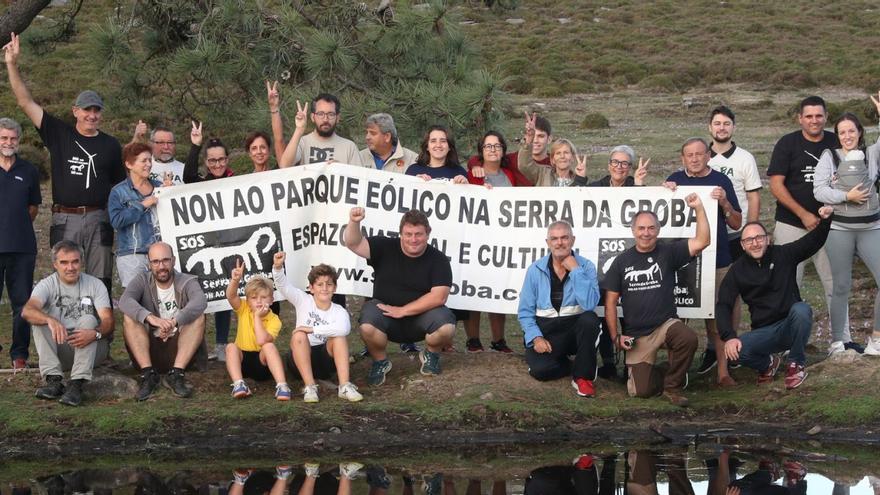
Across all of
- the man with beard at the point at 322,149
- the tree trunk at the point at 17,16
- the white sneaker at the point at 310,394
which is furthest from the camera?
the tree trunk at the point at 17,16

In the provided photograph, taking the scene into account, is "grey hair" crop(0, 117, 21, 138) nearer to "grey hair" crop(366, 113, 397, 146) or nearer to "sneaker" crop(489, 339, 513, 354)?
"grey hair" crop(366, 113, 397, 146)

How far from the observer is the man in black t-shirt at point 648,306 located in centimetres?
1198

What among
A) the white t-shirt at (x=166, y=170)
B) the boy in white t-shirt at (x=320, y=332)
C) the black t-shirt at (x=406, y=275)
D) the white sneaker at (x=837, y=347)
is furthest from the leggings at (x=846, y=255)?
the white t-shirt at (x=166, y=170)

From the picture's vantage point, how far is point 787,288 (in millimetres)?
12070

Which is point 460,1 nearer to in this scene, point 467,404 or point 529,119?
point 529,119

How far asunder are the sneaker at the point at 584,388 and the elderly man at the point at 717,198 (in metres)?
1.25

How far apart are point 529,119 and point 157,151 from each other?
343 centimetres

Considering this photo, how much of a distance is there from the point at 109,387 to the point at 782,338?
5626 millimetres

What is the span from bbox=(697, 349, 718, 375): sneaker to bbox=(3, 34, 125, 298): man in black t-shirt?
5.37 metres

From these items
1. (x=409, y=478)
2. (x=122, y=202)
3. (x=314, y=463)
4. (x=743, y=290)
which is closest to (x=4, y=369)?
(x=122, y=202)

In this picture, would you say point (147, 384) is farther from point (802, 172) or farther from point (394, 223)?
point (802, 172)

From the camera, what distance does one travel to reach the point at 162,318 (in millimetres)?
11891

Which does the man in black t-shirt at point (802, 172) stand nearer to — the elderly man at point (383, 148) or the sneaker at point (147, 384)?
the elderly man at point (383, 148)

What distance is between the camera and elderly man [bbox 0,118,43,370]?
12.2 m
